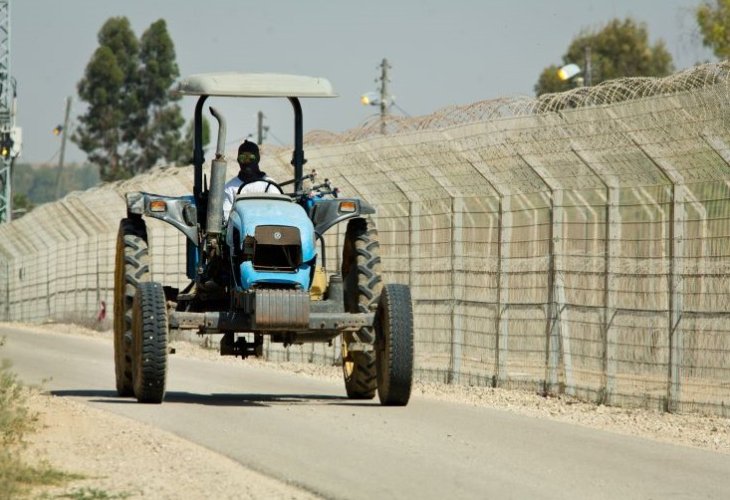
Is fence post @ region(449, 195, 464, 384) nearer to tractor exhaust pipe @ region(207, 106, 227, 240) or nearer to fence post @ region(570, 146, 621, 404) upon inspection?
fence post @ region(570, 146, 621, 404)

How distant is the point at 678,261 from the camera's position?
540 inches

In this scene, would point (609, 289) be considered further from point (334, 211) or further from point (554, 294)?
point (334, 211)

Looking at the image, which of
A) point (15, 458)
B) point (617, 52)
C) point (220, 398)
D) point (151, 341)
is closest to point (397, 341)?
point (151, 341)

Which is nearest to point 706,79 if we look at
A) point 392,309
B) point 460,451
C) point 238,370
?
point 392,309

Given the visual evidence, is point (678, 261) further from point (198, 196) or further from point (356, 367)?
point (198, 196)

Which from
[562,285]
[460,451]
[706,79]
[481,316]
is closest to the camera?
[460,451]

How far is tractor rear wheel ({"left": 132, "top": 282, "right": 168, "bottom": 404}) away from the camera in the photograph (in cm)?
1308

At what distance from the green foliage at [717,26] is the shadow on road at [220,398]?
45.0 m

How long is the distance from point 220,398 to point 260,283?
71.0 inches

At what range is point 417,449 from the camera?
34.2 feet

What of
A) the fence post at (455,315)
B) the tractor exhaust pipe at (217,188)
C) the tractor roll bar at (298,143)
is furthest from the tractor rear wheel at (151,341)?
the fence post at (455,315)

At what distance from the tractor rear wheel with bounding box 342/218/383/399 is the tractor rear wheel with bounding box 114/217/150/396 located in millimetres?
1677

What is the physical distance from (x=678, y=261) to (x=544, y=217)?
2659 millimetres

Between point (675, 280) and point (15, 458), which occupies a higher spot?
point (675, 280)
